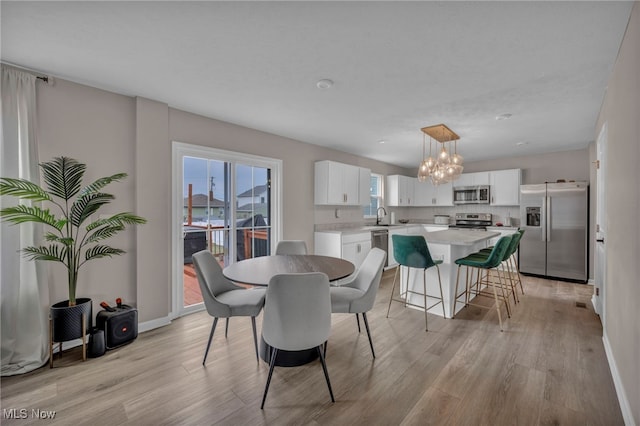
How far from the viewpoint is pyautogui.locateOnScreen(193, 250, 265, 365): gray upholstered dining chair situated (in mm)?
2223

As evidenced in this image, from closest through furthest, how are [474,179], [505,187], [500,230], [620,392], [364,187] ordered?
1. [620,392]
2. [364,187]
3. [500,230]
4. [505,187]
5. [474,179]

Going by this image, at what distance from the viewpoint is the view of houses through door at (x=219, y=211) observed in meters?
3.38

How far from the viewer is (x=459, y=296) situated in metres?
3.47

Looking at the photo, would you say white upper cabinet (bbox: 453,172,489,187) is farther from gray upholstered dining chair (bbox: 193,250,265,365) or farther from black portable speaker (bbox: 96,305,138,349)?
black portable speaker (bbox: 96,305,138,349)

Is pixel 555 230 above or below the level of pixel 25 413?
above

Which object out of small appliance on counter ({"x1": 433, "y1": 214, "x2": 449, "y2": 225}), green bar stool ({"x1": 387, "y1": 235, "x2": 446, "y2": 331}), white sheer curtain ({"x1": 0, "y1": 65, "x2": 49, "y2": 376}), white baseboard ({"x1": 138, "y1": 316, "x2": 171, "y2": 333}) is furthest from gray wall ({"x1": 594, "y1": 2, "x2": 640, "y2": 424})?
small appliance on counter ({"x1": 433, "y1": 214, "x2": 449, "y2": 225})

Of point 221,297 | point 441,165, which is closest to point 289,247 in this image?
point 221,297

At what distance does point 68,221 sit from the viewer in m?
2.42

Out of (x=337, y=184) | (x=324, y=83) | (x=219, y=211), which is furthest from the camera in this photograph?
(x=337, y=184)

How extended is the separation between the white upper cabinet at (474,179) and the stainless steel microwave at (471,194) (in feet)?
0.28

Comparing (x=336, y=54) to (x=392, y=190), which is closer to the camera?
(x=336, y=54)

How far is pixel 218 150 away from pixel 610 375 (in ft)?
14.2

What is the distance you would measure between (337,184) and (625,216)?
11.8ft

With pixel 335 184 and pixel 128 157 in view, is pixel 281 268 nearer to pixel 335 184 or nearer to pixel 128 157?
pixel 128 157
